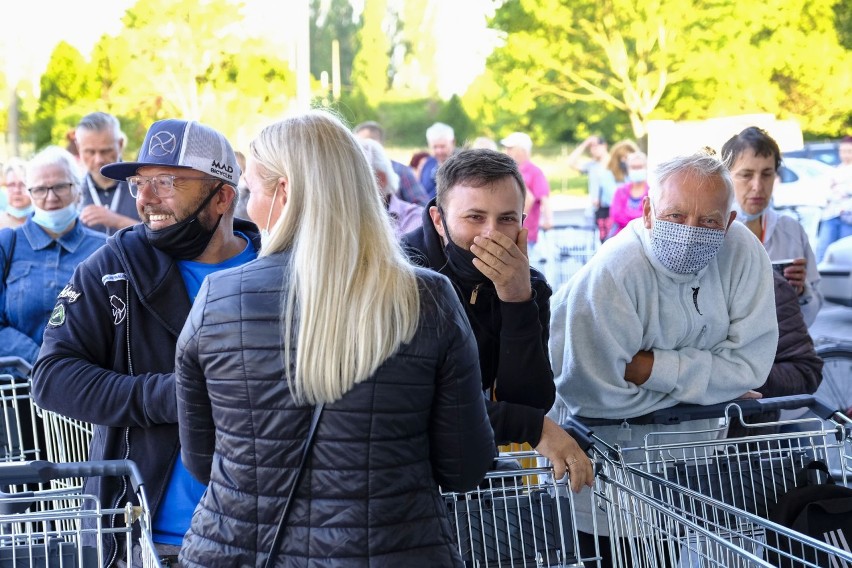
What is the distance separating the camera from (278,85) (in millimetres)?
34781

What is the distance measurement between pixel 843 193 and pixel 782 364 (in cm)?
836

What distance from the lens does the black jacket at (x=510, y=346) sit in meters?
3.05

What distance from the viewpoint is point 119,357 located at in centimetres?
317

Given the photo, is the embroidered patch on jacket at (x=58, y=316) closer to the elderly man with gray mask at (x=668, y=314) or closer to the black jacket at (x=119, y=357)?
the black jacket at (x=119, y=357)

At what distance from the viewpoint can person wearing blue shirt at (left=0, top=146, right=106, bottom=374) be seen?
5316 millimetres

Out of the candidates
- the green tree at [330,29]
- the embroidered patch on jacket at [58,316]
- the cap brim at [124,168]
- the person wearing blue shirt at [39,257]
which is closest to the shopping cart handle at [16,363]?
the person wearing blue shirt at [39,257]

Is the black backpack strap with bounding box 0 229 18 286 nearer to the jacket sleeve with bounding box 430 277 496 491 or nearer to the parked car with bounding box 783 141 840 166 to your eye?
the jacket sleeve with bounding box 430 277 496 491

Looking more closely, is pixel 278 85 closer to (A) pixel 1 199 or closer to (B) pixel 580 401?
(A) pixel 1 199

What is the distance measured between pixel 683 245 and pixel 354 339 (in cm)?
168

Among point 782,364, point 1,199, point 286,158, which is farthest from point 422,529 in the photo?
point 1,199

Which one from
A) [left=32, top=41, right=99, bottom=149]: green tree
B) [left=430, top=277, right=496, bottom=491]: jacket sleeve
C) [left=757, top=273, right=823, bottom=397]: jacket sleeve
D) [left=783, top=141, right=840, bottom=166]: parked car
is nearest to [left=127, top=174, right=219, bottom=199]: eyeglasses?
[left=430, top=277, right=496, bottom=491]: jacket sleeve

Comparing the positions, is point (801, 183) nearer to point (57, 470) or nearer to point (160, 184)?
point (160, 184)

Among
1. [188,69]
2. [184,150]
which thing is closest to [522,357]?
[184,150]

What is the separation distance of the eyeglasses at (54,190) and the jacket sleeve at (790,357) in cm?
364
